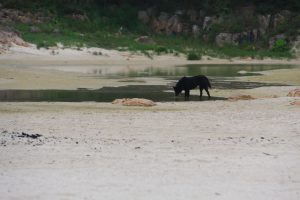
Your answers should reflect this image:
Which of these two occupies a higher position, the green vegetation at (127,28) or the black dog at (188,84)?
the green vegetation at (127,28)

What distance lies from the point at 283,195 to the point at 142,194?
161 centimetres

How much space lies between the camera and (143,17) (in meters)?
67.1

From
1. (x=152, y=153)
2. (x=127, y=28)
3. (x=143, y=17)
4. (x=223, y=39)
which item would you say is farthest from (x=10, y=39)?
(x=152, y=153)

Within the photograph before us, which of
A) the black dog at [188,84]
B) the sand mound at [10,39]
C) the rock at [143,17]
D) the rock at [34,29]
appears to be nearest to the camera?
the black dog at [188,84]

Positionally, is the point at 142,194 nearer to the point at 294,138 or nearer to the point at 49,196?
the point at 49,196

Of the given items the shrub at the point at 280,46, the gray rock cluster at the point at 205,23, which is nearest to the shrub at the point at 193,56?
the shrub at the point at 280,46

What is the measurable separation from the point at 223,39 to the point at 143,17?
30.6 feet

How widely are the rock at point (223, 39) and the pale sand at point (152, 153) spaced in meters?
46.4

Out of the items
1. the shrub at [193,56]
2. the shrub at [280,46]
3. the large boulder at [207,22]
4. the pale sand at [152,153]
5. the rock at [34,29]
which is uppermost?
the large boulder at [207,22]

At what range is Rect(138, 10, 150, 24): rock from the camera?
6700cm

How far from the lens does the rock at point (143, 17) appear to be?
220ft

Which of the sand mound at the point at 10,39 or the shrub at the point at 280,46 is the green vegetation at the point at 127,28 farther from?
the sand mound at the point at 10,39

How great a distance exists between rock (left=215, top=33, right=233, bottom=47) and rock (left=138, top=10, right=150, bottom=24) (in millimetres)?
8278

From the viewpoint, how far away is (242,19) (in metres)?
65.2
